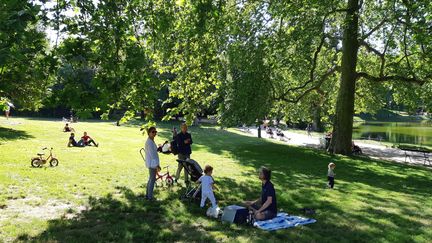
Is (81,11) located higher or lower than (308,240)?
higher

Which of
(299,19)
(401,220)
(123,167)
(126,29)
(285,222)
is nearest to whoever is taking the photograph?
(285,222)

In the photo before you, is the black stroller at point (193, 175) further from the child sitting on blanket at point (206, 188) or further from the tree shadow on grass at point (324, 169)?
the tree shadow on grass at point (324, 169)

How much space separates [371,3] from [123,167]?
65.1 ft

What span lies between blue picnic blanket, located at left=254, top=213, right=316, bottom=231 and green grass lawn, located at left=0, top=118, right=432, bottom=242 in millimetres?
245

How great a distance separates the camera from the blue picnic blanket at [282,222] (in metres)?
8.63

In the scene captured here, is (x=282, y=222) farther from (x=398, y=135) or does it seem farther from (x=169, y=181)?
(x=398, y=135)

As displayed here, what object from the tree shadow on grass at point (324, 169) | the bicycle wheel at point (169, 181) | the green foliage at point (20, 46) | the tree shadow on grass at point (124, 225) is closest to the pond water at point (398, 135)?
the tree shadow on grass at point (324, 169)

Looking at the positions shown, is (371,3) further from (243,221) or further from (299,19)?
(243,221)

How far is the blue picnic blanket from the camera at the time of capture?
340 inches

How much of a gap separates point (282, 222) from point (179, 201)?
315cm

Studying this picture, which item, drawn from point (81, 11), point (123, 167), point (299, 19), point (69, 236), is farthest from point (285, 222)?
point (299, 19)

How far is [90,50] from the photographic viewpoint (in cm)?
995

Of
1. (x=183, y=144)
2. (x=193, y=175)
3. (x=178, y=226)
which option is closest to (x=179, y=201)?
(x=193, y=175)

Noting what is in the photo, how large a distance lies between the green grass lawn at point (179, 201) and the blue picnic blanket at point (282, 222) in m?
0.25
